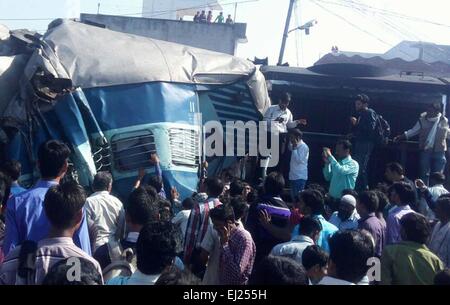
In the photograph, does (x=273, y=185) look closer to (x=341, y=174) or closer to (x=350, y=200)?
(x=350, y=200)

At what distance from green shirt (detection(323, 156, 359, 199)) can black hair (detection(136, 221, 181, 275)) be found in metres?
4.82

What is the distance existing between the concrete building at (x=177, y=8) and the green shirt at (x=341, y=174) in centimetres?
2263

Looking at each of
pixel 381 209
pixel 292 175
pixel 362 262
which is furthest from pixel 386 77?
pixel 362 262

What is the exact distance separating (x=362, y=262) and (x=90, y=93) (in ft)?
15.7

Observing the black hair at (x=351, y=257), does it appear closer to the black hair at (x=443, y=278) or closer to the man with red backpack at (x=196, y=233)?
the black hair at (x=443, y=278)

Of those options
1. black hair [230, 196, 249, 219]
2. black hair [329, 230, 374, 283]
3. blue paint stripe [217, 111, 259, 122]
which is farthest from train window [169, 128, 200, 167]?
black hair [329, 230, 374, 283]

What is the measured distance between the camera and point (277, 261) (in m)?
3.21

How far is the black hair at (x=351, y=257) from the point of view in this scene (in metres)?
3.64

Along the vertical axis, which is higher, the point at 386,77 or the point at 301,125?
the point at 386,77

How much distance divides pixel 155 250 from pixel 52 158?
1.38 metres

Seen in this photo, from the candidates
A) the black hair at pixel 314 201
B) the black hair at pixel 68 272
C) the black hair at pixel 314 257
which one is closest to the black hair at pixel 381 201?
the black hair at pixel 314 201

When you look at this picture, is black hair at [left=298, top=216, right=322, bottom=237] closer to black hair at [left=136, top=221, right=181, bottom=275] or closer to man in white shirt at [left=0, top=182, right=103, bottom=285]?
black hair at [left=136, top=221, right=181, bottom=275]
